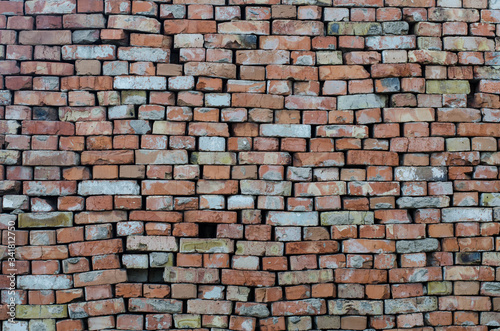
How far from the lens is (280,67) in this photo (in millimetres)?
2523

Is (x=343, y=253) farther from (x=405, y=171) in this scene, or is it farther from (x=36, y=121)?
(x=36, y=121)

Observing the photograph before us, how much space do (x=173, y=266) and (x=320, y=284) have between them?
3.04 feet

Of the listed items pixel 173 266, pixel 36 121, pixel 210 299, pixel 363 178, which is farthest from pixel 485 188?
pixel 36 121

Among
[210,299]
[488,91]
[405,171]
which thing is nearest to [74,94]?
[210,299]

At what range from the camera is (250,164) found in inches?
98.1

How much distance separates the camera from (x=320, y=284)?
8.11 feet

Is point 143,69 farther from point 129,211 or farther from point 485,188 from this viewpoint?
point 485,188

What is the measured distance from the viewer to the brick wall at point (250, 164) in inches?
96.7

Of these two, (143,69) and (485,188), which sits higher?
(143,69)

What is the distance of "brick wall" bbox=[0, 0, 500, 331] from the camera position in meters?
2.46

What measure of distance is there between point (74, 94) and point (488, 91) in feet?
8.70

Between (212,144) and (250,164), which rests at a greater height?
(212,144)

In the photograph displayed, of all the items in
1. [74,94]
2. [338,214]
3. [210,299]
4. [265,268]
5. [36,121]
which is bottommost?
[210,299]

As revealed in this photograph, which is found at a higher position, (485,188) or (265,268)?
(485,188)
